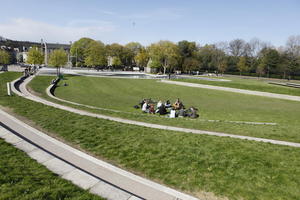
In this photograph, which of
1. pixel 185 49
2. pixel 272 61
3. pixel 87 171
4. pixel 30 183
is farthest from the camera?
pixel 185 49

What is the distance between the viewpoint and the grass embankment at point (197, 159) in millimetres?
4836

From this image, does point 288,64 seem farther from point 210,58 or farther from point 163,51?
Result: point 163,51

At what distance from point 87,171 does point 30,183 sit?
56.0 inches

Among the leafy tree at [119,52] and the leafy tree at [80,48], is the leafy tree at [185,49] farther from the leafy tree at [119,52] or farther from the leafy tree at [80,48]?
the leafy tree at [80,48]

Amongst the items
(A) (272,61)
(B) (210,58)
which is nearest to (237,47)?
(B) (210,58)

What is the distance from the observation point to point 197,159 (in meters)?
6.05

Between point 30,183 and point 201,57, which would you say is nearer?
point 30,183

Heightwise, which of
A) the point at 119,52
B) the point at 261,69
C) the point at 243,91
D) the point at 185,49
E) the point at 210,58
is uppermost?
the point at 185,49

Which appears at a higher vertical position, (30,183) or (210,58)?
(210,58)

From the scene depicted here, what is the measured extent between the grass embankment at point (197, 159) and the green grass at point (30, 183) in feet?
5.84

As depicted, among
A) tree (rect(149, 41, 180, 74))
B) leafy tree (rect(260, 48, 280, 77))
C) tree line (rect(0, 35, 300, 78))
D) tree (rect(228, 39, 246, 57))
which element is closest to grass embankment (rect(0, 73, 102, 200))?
tree line (rect(0, 35, 300, 78))

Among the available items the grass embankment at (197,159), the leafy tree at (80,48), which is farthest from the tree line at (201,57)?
the grass embankment at (197,159)

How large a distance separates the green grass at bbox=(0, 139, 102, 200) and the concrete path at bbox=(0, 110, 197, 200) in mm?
236

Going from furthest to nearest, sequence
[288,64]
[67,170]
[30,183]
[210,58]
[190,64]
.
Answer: [210,58] < [190,64] < [288,64] < [67,170] < [30,183]
